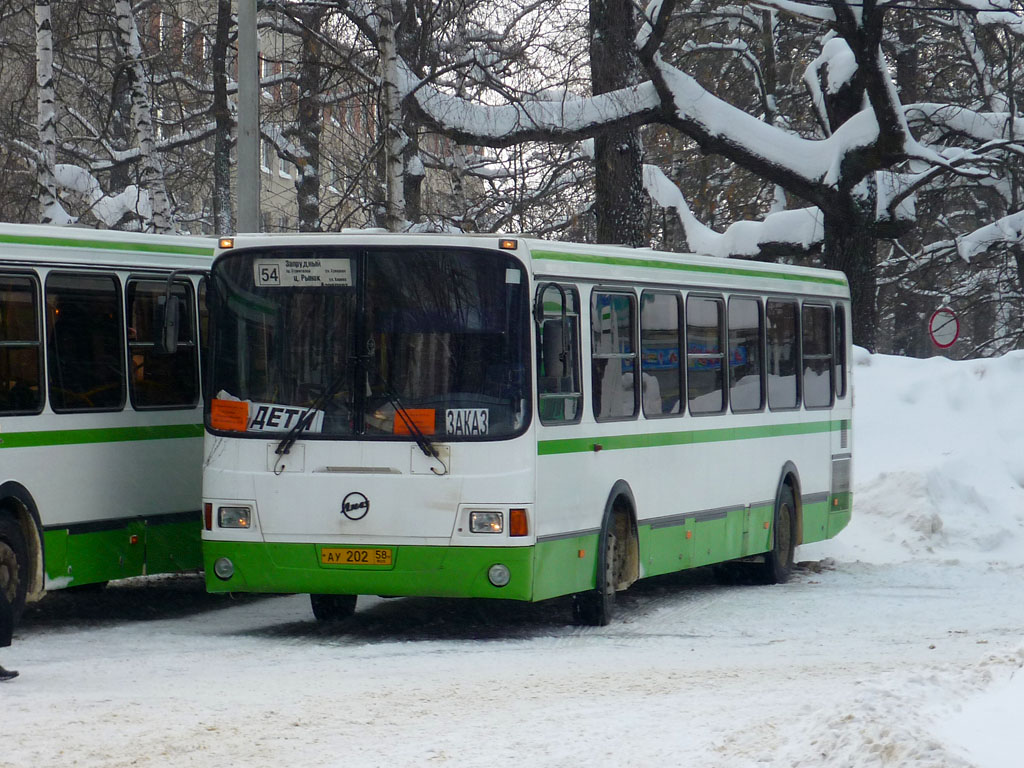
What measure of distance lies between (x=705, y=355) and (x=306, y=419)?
4.00 meters

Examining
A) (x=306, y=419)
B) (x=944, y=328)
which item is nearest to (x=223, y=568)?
(x=306, y=419)

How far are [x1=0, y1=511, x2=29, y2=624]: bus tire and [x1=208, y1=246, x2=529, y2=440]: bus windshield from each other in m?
1.44

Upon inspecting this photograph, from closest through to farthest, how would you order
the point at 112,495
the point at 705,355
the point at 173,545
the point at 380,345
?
the point at 380,345 < the point at 112,495 < the point at 173,545 < the point at 705,355

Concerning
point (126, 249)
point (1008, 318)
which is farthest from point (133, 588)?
point (1008, 318)

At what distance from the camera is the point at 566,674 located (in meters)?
9.60

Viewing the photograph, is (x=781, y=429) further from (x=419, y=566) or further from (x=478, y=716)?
(x=478, y=716)

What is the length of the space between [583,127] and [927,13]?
A: 8369mm

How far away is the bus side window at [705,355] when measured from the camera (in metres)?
13.5

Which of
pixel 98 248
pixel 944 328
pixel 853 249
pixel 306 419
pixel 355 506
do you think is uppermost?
pixel 853 249

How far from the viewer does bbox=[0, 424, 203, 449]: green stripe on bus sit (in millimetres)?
11055

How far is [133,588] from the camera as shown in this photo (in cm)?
1454

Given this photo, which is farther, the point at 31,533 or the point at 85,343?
the point at 85,343

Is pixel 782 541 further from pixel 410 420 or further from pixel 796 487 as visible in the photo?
pixel 410 420

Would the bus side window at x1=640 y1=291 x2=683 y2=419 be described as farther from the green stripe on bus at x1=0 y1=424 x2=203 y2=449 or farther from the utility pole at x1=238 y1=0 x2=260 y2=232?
the utility pole at x1=238 y1=0 x2=260 y2=232
